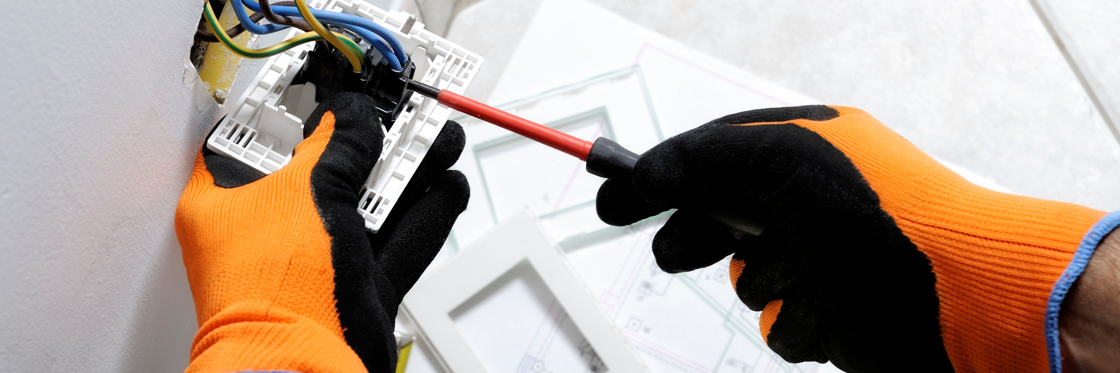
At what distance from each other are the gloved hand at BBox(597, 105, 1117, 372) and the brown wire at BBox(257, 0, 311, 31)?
0.37 meters

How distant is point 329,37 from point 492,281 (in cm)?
59

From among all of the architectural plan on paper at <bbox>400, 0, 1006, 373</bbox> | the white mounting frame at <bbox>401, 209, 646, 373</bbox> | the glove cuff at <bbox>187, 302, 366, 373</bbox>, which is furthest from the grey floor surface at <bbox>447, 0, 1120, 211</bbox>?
the glove cuff at <bbox>187, 302, 366, 373</bbox>

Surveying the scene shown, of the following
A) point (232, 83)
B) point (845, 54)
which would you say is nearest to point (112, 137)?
point (232, 83)

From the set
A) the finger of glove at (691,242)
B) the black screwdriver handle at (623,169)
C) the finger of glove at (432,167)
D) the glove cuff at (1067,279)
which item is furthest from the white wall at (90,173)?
the glove cuff at (1067,279)

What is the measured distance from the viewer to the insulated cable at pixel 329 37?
556 millimetres

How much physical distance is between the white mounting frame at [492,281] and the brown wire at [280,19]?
54 centimetres

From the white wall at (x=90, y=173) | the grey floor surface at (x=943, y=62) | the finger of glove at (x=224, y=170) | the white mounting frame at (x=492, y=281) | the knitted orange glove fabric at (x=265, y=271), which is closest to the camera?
the white wall at (x=90, y=173)

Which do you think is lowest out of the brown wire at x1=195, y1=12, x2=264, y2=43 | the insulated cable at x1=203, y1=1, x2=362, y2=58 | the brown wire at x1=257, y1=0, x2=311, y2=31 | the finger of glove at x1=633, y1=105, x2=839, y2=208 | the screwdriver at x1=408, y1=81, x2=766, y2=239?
the brown wire at x1=195, y1=12, x2=264, y2=43

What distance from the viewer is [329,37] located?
1.91 ft

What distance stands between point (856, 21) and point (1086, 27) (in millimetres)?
506

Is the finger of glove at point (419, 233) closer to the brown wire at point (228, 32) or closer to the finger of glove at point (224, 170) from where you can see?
the finger of glove at point (224, 170)

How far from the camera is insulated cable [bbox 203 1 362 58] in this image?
0.58m

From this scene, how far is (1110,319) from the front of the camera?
52 cm

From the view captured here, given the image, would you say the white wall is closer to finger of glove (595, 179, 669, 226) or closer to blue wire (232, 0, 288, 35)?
blue wire (232, 0, 288, 35)
